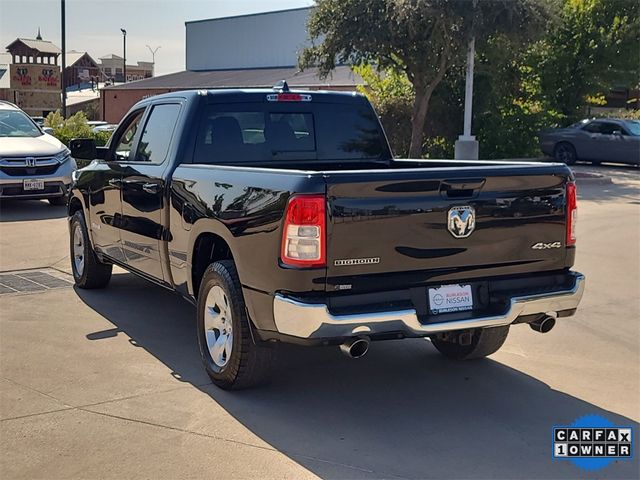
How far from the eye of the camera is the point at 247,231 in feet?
15.9

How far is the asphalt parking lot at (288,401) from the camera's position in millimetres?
4246

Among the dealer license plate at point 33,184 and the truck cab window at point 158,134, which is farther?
the dealer license plate at point 33,184

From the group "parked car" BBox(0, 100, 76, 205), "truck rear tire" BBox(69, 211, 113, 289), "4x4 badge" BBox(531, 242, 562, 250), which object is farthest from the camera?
"parked car" BBox(0, 100, 76, 205)

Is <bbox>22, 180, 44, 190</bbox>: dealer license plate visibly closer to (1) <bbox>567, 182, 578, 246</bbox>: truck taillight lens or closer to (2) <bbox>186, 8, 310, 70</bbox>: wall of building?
(1) <bbox>567, 182, 578, 246</bbox>: truck taillight lens

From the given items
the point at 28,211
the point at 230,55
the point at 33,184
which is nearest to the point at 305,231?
the point at 33,184

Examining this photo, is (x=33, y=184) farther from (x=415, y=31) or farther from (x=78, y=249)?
(x=415, y=31)

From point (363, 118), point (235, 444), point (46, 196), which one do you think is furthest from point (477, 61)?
point (235, 444)

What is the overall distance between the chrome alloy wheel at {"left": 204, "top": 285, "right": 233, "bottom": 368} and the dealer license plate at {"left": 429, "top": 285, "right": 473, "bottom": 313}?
133 centimetres

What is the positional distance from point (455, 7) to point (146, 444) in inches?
659

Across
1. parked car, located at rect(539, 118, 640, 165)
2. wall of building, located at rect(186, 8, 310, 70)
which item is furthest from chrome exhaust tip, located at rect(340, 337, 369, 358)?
wall of building, located at rect(186, 8, 310, 70)

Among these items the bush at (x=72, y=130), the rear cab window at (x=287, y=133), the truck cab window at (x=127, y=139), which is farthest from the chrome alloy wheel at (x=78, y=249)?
the bush at (x=72, y=130)

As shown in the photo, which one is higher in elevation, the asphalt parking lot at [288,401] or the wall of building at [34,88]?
the wall of building at [34,88]

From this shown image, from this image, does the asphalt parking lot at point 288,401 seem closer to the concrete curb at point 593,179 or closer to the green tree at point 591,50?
the concrete curb at point 593,179

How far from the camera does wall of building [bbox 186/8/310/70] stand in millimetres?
50312
